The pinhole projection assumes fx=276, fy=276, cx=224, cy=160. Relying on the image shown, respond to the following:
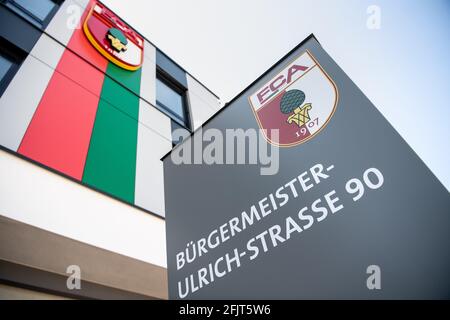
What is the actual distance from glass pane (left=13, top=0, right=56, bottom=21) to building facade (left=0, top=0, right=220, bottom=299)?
0.05 ft

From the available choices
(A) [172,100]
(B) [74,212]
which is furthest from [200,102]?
(B) [74,212]

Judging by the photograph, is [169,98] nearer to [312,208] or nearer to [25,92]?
[25,92]

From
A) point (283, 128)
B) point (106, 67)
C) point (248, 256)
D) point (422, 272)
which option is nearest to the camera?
point (422, 272)

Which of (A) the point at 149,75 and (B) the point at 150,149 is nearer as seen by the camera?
(B) the point at 150,149

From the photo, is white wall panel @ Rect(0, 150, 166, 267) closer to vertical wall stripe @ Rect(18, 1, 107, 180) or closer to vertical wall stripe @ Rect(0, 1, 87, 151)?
vertical wall stripe @ Rect(18, 1, 107, 180)

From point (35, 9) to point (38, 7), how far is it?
0.32 ft

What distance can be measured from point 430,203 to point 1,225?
2.56 m

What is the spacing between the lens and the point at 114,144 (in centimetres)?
346

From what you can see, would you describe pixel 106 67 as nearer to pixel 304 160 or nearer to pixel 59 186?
pixel 59 186

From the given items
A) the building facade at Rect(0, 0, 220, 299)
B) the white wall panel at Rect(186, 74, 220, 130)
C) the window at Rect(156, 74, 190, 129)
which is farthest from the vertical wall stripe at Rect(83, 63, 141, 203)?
the white wall panel at Rect(186, 74, 220, 130)

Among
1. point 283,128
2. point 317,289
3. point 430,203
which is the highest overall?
point 283,128

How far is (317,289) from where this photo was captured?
902 millimetres

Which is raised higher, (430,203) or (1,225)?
(1,225)
